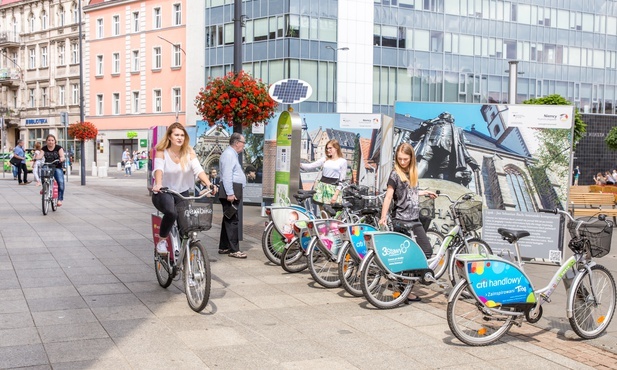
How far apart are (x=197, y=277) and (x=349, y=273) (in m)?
1.87

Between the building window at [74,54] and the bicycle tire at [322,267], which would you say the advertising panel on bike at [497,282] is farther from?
the building window at [74,54]

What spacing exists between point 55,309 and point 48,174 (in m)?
9.73

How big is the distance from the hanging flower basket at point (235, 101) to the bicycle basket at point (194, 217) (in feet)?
15.4

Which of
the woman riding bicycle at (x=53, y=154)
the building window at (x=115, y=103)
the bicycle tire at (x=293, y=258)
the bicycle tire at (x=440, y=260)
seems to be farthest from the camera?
the building window at (x=115, y=103)

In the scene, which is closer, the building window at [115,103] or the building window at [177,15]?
the building window at [177,15]

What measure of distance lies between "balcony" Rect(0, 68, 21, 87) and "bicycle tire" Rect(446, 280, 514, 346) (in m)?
71.5

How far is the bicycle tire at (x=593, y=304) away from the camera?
6.41m

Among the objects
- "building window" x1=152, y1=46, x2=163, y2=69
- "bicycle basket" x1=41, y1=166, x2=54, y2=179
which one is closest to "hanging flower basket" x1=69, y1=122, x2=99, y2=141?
"bicycle basket" x1=41, y1=166, x2=54, y2=179

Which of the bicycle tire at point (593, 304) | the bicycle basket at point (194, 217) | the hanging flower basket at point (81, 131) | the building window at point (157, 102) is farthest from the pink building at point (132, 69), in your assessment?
the bicycle tire at point (593, 304)

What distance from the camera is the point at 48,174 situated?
1608 cm

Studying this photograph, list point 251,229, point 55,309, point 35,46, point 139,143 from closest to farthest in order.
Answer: point 55,309 → point 251,229 → point 139,143 → point 35,46

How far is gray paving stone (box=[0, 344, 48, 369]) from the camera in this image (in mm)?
5281

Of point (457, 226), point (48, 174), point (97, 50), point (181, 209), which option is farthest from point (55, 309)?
point (97, 50)

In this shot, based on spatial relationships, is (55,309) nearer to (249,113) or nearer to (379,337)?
(379,337)
